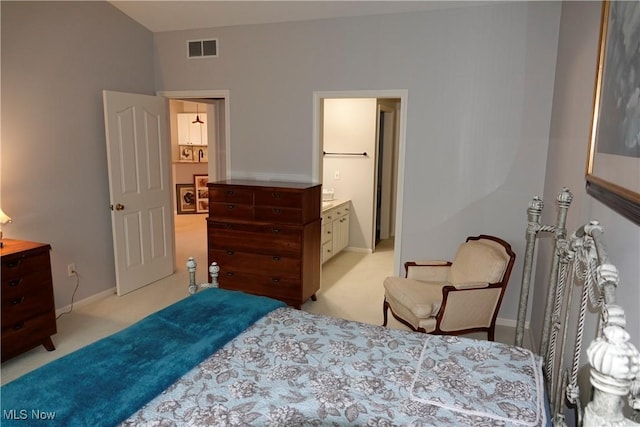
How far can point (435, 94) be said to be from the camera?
3691 millimetres

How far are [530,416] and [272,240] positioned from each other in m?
2.71

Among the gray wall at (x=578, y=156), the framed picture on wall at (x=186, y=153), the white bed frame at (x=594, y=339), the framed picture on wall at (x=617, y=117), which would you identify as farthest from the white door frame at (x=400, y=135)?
the framed picture on wall at (x=186, y=153)

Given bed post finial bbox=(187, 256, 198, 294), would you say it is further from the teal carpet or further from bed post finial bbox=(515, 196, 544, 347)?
bed post finial bbox=(515, 196, 544, 347)

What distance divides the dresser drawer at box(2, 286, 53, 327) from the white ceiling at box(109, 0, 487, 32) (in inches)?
108

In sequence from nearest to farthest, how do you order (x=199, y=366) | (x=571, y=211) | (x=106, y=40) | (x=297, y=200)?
(x=199, y=366) → (x=571, y=211) → (x=297, y=200) → (x=106, y=40)

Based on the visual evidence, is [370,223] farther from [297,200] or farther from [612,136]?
[612,136]

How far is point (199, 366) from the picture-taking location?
1.78 m

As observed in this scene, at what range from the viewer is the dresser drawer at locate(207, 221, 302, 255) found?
12.5 feet

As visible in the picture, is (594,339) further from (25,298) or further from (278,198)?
(25,298)

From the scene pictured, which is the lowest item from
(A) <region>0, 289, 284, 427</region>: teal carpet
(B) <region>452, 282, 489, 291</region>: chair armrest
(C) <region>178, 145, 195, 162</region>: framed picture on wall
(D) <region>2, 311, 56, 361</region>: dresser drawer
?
(D) <region>2, 311, 56, 361</region>: dresser drawer

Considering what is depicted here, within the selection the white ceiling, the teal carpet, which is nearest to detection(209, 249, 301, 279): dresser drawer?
the teal carpet

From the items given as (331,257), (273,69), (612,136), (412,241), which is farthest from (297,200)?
(612,136)

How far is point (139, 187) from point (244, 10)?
2068 mm

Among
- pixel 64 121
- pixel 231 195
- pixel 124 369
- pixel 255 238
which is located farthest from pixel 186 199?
pixel 124 369
